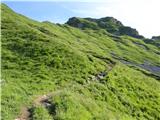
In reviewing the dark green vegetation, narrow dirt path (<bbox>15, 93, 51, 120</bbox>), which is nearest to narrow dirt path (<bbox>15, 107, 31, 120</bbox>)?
narrow dirt path (<bbox>15, 93, 51, 120</bbox>)

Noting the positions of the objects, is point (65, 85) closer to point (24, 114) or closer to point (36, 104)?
point (36, 104)

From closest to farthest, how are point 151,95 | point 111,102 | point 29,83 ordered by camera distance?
point 29,83 → point 111,102 → point 151,95

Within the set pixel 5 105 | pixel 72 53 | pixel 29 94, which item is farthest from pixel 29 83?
pixel 72 53

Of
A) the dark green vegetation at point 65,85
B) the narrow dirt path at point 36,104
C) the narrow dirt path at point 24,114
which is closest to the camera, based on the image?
the narrow dirt path at point 24,114

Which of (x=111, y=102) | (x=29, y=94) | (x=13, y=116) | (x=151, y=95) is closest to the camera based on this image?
(x=13, y=116)

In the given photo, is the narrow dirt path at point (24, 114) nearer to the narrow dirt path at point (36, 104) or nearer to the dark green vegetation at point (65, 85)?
the narrow dirt path at point (36, 104)

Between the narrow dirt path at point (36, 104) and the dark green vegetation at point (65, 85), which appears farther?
the dark green vegetation at point (65, 85)

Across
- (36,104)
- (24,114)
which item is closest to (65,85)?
(36,104)

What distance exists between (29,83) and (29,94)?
17.7 ft

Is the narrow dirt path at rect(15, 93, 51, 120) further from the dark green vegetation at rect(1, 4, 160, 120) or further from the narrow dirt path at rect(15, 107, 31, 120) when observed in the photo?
the dark green vegetation at rect(1, 4, 160, 120)

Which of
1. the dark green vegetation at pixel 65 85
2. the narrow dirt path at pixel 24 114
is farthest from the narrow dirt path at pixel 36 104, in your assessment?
the dark green vegetation at pixel 65 85

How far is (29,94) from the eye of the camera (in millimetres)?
45094

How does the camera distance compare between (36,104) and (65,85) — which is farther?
(65,85)

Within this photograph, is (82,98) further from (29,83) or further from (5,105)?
(5,105)
